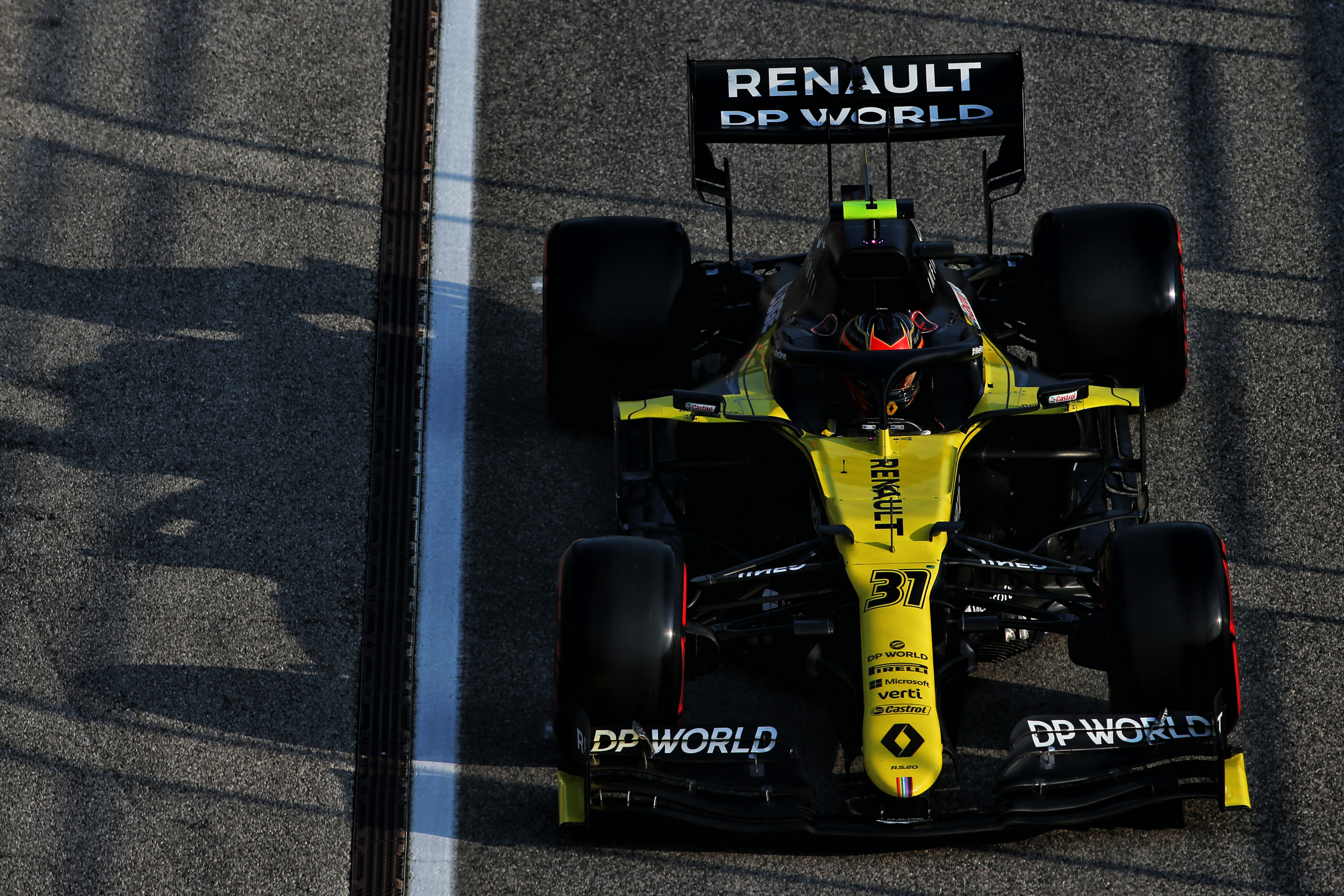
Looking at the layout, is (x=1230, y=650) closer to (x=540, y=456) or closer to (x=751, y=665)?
(x=751, y=665)

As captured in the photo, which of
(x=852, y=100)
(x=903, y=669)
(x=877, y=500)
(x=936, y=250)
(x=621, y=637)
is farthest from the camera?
(x=852, y=100)

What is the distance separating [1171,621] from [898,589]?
112 centimetres

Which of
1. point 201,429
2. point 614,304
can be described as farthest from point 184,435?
point 614,304

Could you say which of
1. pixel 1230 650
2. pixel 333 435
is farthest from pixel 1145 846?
pixel 333 435

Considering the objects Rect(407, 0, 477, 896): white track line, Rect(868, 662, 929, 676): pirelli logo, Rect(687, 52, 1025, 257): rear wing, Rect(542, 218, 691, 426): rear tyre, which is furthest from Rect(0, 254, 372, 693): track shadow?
Rect(868, 662, 929, 676): pirelli logo

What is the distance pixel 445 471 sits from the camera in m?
8.98

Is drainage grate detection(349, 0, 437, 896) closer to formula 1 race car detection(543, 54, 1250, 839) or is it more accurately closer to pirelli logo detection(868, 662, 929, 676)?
formula 1 race car detection(543, 54, 1250, 839)

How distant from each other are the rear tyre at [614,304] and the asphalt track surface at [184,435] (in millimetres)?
1419

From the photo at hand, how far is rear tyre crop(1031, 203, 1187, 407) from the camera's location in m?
8.23

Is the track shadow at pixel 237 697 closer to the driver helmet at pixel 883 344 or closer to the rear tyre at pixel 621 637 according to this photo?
the rear tyre at pixel 621 637

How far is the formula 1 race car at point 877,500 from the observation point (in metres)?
6.85

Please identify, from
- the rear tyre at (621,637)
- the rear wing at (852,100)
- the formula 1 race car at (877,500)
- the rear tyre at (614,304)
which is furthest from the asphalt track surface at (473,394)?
the rear wing at (852,100)

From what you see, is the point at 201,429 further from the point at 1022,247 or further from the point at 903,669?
the point at 1022,247

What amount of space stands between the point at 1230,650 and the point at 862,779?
1606 millimetres
